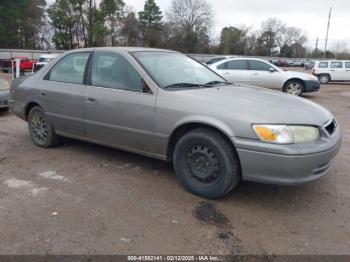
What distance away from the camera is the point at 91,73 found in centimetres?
466

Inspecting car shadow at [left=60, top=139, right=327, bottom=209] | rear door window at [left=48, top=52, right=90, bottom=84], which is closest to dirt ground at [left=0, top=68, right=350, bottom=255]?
car shadow at [left=60, top=139, right=327, bottom=209]

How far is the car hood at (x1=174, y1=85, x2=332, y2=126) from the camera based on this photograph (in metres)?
3.36

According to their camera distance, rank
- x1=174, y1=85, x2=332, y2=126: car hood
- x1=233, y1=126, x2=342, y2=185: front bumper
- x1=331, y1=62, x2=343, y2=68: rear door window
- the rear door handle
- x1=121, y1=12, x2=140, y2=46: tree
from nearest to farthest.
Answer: x1=233, y1=126, x2=342, y2=185: front bumper, x1=174, y1=85, x2=332, y2=126: car hood, the rear door handle, x1=331, y1=62, x2=343, y2=68: rear door window, x1=121, y1=12, x2=140, y2=46: tree

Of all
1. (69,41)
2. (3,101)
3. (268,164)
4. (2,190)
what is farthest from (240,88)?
(69,41)

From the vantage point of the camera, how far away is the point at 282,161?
3.19 m

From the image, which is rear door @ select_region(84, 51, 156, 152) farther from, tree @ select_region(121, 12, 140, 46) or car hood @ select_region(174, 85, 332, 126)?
tree @ select_region(121, 12, 140, 46)

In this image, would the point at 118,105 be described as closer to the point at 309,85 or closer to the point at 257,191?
the point at 257,191

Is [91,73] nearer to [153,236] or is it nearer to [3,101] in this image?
[153,236]

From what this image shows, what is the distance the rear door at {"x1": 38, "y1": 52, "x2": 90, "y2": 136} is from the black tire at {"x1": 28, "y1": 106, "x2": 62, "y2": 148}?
0.18 metres

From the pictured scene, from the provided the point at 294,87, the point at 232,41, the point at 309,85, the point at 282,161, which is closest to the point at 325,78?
the point at 309,85

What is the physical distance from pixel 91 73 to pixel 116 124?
0.88m

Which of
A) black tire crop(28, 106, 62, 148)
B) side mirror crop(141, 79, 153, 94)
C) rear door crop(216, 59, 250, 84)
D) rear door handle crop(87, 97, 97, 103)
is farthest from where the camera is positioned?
rear door crop(216, 59, 250, 84)

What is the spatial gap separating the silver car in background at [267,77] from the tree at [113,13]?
4597 cm

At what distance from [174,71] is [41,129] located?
242 cm
